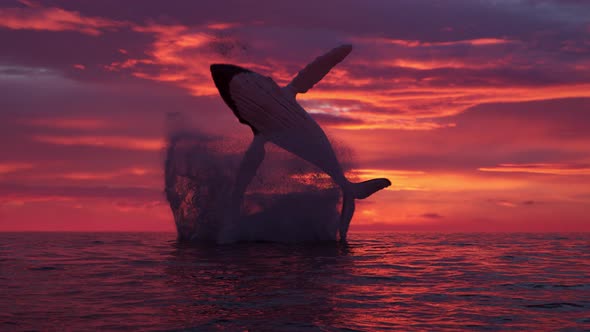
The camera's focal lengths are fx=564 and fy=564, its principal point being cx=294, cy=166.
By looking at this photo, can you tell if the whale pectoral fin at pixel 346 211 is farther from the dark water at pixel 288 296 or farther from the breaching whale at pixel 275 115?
the dark water at pixel 288 296

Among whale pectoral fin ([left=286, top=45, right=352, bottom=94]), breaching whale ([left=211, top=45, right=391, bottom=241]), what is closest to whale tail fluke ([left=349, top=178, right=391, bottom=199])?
breaching whale ([left=211, top=45, right=391, bottom=241])

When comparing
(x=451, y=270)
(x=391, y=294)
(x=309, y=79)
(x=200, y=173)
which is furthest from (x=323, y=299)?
(x=200, y=173)

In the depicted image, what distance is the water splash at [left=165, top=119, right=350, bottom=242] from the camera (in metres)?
34.4

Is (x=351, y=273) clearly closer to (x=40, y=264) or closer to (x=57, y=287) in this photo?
(x=57, y=287)

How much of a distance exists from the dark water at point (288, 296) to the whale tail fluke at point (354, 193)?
1294 cm

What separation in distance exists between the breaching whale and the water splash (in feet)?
8.09

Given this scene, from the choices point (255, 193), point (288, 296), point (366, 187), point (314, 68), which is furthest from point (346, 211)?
point (288, 296)

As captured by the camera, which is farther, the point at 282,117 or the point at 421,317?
the point at 282,117

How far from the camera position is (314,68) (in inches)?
1289

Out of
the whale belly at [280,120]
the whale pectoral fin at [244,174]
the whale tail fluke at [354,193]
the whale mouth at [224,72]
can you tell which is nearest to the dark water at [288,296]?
the whale pectoral fin at [244,174]

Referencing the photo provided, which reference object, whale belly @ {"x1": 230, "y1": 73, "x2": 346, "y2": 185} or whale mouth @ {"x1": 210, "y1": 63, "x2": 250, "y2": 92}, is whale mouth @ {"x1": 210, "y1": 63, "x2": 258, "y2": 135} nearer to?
whale mouth @ {"x1": 210, "y1": 63, "x2": 250, "y2": 92}

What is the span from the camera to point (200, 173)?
36594 millimetres

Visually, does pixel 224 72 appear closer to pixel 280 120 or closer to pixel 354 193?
pixel 280 120

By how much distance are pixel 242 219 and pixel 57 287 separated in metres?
20.9
